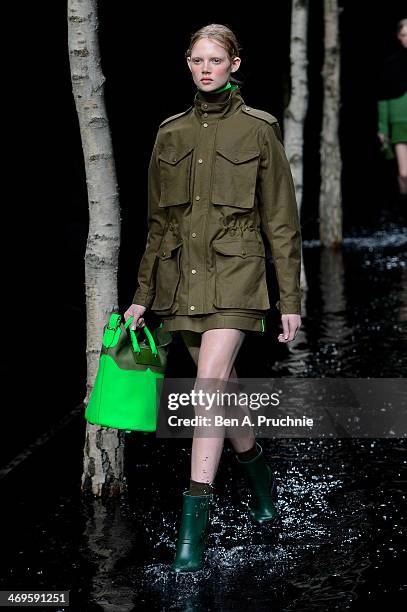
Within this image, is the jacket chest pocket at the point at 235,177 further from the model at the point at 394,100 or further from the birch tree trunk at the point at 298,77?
the model at the point at 394,100

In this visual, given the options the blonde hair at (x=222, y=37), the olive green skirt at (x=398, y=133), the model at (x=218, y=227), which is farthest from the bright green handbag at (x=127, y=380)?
the olive green skirt at (x=398, y=133)

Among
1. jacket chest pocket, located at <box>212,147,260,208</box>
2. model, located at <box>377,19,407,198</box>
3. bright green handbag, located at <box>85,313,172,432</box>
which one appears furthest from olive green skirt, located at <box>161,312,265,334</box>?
model, located at <box>377,19,407,198</box>

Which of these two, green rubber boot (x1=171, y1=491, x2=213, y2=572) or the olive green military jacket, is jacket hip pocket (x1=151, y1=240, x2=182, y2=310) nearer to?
the olive green military jacket

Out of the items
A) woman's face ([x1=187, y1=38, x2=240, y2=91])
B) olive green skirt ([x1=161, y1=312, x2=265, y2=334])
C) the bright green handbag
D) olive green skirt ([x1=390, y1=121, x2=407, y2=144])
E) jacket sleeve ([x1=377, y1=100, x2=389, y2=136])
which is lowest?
the bright green handbag

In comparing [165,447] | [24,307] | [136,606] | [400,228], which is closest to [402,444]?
[165,447]

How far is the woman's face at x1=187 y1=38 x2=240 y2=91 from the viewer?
488 cm

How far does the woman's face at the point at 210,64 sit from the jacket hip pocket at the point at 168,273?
2.03 feet

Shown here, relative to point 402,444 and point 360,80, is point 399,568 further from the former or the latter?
point 360,80

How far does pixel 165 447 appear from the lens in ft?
22.4

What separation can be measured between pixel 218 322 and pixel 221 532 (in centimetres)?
92

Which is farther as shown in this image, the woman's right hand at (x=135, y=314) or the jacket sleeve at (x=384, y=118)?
the jacket sleeve at (x=384, y=118)

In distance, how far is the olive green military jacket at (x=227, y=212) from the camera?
4.90 metres

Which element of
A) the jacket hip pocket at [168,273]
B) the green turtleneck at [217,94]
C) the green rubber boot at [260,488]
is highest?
the green turtleneck at [217,94]

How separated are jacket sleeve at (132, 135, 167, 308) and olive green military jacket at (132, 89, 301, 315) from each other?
8 centimetres
